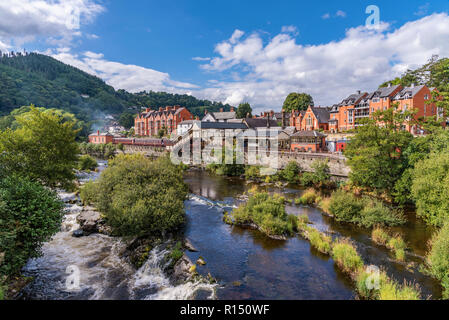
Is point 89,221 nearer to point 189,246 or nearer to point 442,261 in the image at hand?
point 189,246

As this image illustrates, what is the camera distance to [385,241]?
54.5 feet

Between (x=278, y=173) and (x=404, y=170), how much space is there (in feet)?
57.0

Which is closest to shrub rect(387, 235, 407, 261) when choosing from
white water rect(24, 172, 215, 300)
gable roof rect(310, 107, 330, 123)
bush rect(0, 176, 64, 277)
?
white water rect(24, 172, 215, 300)

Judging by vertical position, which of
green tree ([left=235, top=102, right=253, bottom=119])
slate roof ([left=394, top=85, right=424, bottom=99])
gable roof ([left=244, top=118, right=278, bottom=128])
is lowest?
gable roof ([left=244, top=118, right=278, bottom=128])

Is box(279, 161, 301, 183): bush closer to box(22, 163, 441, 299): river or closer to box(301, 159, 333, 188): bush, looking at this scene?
box(301, 159, 333, 188): bush

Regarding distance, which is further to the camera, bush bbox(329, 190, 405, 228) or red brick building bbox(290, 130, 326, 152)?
red brick building bbox(290, 130, 326, 152)

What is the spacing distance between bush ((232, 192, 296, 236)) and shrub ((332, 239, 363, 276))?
4265 millimetres

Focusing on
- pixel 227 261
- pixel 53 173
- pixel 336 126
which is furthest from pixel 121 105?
pixel 227 261

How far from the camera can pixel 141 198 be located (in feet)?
59.2

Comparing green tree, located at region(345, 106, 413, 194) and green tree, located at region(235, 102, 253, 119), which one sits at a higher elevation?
green tree, located at region(235, 102, 253, 119)

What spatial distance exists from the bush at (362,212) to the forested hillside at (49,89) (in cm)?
12147

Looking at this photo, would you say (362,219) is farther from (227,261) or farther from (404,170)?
(227,261)

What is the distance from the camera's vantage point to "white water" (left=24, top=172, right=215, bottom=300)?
12117mm

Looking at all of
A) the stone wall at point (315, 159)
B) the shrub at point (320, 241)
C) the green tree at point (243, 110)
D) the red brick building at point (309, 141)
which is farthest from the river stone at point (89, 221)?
the green tree at point (243, 110)
